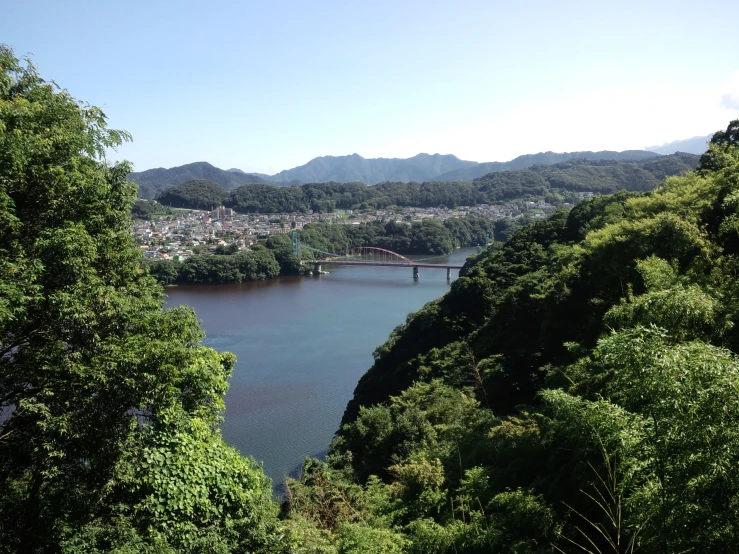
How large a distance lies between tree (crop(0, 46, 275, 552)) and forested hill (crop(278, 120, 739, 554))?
1.08m

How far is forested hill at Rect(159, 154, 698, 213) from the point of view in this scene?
220 feet

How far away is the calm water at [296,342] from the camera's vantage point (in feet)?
36.6

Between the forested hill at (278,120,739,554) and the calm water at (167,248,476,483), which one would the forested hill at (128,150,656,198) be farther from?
the forested hill at (278,120,739,554)

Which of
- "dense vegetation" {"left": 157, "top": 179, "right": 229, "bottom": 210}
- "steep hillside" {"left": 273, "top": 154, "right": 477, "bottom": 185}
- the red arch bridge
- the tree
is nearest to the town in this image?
"dense vegetation" {"left": 157, "top": 179, "right": 229, "bottom": 210}

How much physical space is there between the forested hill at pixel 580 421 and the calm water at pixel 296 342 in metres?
1.78

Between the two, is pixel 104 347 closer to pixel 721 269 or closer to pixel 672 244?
pixel 721 269

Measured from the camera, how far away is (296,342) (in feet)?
59.1

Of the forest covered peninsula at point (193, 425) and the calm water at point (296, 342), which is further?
the calm water at point (296, 342)

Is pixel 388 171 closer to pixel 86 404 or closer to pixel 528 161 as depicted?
pixel 528 161

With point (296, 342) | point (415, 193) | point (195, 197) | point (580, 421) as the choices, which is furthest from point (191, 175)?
point (580, 421)

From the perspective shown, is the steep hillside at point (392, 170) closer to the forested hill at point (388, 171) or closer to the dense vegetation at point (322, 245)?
the forested hill at point (388, 171)

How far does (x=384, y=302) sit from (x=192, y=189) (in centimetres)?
5875

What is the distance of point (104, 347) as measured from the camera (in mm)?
2998

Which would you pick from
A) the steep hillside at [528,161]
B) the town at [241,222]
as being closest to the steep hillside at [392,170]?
the steep hillside at [528,161]
